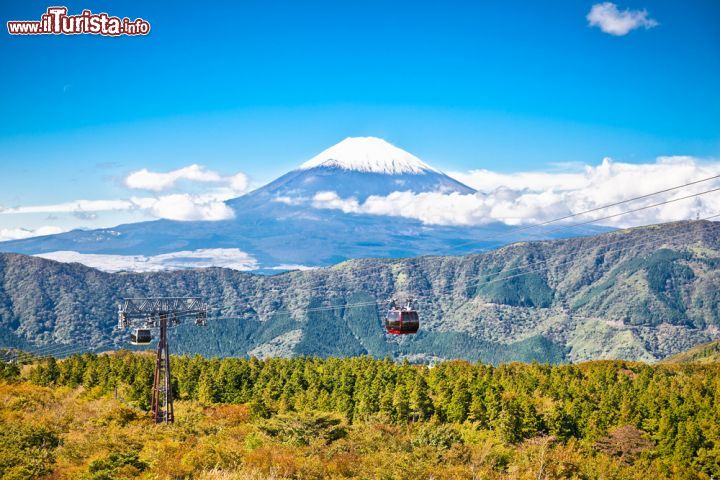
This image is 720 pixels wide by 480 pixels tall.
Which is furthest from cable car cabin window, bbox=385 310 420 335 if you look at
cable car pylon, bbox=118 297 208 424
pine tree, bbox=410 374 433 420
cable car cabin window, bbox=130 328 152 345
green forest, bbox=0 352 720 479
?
pine tree, bbox=410 374 433 420

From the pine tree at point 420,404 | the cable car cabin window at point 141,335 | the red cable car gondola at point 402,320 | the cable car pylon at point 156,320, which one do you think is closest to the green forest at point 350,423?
the pine tree at point 420,404

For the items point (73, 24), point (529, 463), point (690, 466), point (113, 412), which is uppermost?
point (73, 24)

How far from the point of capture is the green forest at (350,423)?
54812mm

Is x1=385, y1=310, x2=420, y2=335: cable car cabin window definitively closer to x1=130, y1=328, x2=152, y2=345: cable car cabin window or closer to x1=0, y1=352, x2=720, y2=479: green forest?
x1=0, y1=352, x2=720, y2=479: green forest

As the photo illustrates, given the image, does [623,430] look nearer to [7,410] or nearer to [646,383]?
[646,383]

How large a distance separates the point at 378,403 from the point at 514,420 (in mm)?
24081

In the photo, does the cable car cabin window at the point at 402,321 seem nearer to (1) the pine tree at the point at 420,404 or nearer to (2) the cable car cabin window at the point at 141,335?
(2) the cable car cabin window at the point at 141,335

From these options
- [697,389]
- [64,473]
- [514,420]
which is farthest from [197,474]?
[697,389]

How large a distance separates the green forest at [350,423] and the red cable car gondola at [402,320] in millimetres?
11699

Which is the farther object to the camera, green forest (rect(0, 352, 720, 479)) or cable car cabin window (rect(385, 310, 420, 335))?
cable car cabin window (rect(385, 310, 420, 335))

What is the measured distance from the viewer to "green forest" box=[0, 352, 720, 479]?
5481 cm

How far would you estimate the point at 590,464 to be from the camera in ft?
268

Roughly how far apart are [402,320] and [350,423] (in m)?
50.6

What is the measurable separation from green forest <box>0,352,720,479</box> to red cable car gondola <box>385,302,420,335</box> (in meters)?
11.7
